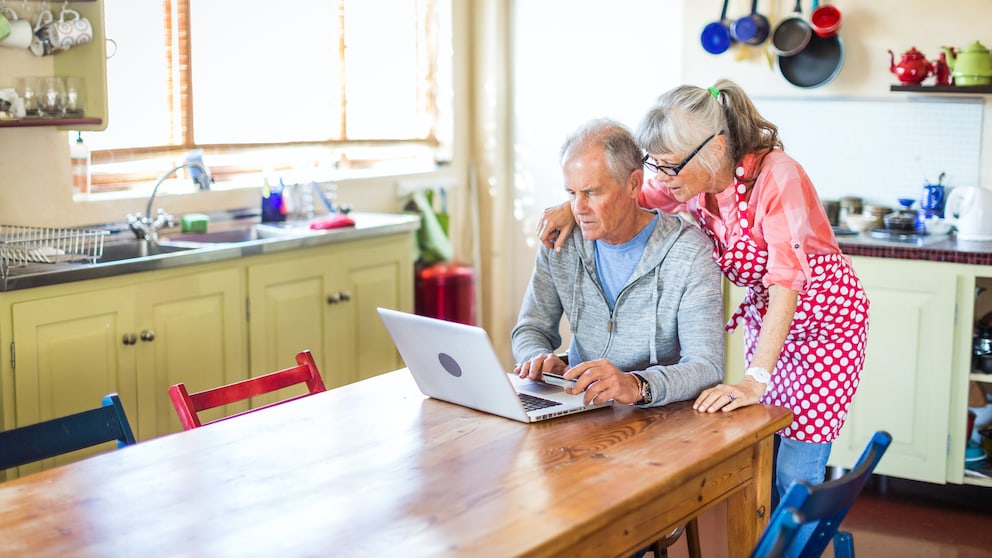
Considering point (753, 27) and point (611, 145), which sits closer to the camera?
point (611, 145)

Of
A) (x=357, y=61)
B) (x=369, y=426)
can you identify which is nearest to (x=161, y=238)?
(x=357, y=61)

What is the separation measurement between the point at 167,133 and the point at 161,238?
45 centimetres

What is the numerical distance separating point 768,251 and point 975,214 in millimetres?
1872

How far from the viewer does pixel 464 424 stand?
7.20 feet

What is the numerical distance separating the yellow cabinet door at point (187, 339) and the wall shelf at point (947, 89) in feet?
8.29

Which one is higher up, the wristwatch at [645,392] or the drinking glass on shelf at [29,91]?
the drinking glass on shelf at [29,91]

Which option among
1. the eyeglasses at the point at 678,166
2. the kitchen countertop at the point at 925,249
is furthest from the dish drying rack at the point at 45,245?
the kitchen countertop at the point at 925,249

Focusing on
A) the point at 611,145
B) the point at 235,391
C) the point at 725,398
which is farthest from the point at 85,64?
the point at 725,398

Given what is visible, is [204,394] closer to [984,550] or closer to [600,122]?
[600,122]

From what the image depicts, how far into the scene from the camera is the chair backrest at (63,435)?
206cm

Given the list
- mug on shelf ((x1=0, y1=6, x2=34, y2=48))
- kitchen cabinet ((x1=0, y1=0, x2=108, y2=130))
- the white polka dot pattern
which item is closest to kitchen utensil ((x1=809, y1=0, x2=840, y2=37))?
the white polka dot pattern

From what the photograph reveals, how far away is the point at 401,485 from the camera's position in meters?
1.85

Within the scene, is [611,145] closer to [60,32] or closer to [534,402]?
[534,402]

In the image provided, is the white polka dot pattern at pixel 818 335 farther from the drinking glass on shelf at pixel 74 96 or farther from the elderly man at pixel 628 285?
the drinking glass on shelf at pixel 74 96
